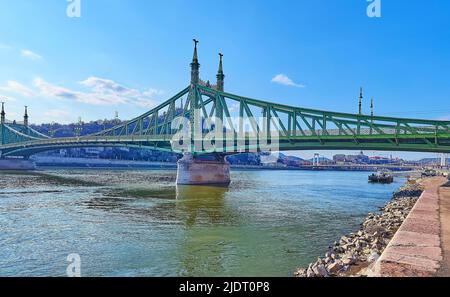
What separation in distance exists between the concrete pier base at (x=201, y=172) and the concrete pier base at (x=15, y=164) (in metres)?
73.7

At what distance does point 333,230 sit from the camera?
72.3 ft

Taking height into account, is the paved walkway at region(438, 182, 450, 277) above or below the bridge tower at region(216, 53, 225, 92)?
below

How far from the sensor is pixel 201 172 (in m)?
62.5

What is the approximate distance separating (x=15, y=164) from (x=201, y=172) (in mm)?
77673

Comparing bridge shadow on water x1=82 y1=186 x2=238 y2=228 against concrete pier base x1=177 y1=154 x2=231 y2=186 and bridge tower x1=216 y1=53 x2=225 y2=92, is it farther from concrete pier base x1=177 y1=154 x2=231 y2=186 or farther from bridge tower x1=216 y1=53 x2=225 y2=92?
bridge tower x1=216 y1=53 x2=225 y2=92

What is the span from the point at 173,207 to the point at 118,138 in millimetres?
51030

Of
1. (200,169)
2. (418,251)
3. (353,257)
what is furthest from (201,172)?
(418,251)

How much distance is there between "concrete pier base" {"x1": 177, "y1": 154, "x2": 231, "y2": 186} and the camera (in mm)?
60969

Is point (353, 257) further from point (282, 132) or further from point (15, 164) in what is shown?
point (15, 164)

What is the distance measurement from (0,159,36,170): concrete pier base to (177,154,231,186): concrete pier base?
242 feet

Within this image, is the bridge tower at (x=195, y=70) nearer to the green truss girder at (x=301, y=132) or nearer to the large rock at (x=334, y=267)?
the green truss girder at (x=301, y=132)

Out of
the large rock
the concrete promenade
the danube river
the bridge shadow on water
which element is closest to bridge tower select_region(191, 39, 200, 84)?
the bridge shadow on water

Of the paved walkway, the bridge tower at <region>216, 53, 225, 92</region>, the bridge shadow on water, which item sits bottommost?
the bridge shadow on water
